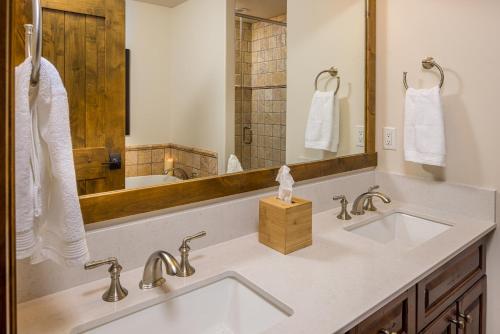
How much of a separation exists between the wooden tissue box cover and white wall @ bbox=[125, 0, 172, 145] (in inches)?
16.5

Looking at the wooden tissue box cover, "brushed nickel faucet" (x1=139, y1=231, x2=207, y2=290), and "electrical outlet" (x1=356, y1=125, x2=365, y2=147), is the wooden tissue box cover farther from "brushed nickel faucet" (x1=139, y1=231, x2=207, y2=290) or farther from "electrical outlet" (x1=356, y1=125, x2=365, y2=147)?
"electrical outlet" (x1=356, y1=125, x2=365, y2=147)

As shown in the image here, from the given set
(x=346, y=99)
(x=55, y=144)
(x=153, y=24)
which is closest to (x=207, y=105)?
(x=153, y=24)

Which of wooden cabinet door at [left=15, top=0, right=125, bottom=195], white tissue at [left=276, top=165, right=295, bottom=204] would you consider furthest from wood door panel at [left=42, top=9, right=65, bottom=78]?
white tissue at [left=276, top=165, right=295, bottom=204]

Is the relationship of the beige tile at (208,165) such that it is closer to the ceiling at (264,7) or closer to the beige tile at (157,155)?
the beige tile at (157,155)

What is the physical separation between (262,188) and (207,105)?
0.38 metres

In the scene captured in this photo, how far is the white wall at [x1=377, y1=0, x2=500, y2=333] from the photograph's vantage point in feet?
4.79

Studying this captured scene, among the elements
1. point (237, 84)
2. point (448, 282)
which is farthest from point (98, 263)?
point (448, 282)

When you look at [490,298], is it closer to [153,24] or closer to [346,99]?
Result: [346,99]

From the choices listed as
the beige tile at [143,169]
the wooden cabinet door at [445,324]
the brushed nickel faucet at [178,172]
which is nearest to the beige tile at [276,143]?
the brushed nickel faucet at [178,172]

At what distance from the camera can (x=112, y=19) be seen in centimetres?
102

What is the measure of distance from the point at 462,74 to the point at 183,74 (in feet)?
3.80

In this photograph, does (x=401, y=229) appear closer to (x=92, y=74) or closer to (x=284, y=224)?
(x=284, y=224)

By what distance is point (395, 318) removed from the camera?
104 cm

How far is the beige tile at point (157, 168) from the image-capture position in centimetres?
113
